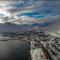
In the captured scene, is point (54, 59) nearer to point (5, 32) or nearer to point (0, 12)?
point (0, 12)

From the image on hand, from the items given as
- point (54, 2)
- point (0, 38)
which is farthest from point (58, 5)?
point (0, 38)

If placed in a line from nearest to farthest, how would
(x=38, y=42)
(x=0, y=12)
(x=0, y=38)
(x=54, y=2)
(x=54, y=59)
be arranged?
(x=54, y=59)
(x=54, y=2)
(x=0, y=12)
(x=38, y=42)
(x=0, y=38)

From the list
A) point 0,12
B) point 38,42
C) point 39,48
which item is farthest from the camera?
point 38,42

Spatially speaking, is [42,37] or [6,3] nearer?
[6,3]

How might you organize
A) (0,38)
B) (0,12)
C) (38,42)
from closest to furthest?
1. (0,12)
2. (38,42)
3. (0,38)

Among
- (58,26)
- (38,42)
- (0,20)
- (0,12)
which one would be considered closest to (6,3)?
(0,12)

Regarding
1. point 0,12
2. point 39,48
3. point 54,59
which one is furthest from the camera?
point 39,48

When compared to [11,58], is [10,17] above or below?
above

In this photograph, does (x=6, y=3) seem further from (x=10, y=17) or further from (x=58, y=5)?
(x=58, y=5)

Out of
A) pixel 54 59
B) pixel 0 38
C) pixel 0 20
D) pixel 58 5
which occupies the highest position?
pixel 58 5
